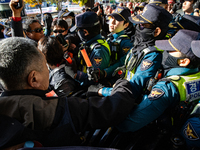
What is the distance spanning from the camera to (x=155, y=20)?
2.36 m

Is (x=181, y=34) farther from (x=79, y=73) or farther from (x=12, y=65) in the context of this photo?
(x=12, y=65)

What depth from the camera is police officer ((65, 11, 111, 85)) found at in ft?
9.25

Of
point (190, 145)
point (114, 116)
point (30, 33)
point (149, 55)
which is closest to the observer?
point (114, 116)

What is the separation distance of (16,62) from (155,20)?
2197 millimetres

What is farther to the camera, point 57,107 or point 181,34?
point 181,34

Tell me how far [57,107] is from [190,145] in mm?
1502

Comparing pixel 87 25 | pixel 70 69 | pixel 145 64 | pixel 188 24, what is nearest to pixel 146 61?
pixel 145 64

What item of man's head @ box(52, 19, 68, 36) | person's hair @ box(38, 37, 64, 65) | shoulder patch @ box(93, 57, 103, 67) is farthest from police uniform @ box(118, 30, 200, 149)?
man's head @ box(52, 19, 68, 36)

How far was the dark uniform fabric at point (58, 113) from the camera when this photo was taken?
1.01 metres

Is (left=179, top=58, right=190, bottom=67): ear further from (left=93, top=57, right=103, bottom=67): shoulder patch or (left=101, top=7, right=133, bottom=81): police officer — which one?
(left=101, top=7, right=133, bottom=81): police officer

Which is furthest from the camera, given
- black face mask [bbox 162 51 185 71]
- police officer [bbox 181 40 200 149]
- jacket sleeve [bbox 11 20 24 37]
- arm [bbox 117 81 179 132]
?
jacket sleeve [bbox 11 20 24 37]

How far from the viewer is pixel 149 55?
216cm

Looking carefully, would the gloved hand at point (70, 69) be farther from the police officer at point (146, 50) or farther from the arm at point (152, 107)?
the arm at point (152, 107)

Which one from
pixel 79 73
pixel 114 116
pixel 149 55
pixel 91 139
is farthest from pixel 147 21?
pixel 91 139
